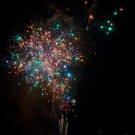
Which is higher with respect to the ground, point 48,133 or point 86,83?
point 86,83

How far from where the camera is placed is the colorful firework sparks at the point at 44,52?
9.46m

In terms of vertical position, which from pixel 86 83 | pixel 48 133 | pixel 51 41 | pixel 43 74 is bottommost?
pixel 48 133

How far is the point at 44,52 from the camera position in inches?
375

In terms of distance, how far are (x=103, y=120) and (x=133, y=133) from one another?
1730 mm

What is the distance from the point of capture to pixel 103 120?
48.3ft

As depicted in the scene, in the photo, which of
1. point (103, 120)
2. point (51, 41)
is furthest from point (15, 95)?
point (103, 120)

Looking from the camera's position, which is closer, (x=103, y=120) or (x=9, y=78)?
(x=9, y=78)

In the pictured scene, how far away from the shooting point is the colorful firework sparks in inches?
372

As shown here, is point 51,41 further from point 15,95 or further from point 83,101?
point 83,101

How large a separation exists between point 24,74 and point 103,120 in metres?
6.75

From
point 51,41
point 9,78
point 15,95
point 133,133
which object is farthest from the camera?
point 133,133

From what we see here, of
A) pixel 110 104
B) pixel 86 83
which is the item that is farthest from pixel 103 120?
pixel 86 83

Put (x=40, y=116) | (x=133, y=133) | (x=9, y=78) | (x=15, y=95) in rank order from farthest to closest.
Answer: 1. (x=133, y=133)
2. (x=40, y=116)
3. (x=15, y=95)
4. (x=9, y=78)

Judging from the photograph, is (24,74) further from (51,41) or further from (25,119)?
(25,119)
